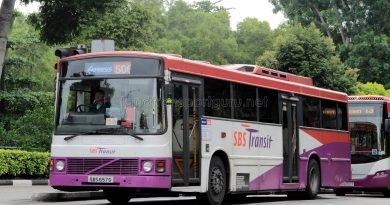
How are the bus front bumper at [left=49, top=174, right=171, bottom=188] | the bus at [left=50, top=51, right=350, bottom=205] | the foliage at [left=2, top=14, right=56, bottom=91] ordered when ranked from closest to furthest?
1. the bus front bumper at [left=49, top=174, right=171, bottom=188]
2. the bus at [left=50, top=51, right=350, bottom=205]
3. the foliage at [left=2, top=14, right=56, bottom=91]

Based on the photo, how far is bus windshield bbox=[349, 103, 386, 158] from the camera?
24.0 metres

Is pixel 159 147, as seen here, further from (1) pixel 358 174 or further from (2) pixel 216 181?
(1) pixel 358 174

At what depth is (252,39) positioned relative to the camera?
318 ft

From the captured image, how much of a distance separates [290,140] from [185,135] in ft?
17.5

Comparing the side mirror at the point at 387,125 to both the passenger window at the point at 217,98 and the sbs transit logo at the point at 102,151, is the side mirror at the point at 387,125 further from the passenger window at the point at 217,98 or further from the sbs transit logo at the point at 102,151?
the sbs transit logo at the point at 102,151

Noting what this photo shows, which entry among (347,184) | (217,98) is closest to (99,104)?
(217,98)

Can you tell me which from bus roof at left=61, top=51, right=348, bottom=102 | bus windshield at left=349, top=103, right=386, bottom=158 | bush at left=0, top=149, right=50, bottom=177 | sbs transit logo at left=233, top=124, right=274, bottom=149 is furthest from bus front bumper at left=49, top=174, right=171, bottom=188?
bush at left=0, top=149, right=50, bottom=177

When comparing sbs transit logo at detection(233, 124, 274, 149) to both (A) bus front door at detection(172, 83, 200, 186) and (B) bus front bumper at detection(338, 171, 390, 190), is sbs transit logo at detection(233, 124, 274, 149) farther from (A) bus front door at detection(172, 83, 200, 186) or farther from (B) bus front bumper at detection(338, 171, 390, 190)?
(B) bus front bumper at detection(338, 171, 390, 190)

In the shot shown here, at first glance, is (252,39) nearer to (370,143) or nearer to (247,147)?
(370,143)

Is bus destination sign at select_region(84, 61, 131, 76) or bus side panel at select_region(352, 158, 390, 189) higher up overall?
bus destination sign at select_region(84, 61, 131, 76)

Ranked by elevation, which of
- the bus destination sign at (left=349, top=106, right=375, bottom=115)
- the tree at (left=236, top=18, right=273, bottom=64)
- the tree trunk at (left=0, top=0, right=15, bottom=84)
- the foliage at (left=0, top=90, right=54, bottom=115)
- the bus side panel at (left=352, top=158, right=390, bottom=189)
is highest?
the tree at (left=236, top=18, right=273, bottom=64)

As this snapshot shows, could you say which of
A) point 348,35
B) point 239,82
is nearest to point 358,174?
point 239,82

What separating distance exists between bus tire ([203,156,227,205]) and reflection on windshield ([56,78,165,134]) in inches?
79.7

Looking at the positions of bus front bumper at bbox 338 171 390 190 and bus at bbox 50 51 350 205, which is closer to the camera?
bus at bbox 50 51 350 205
